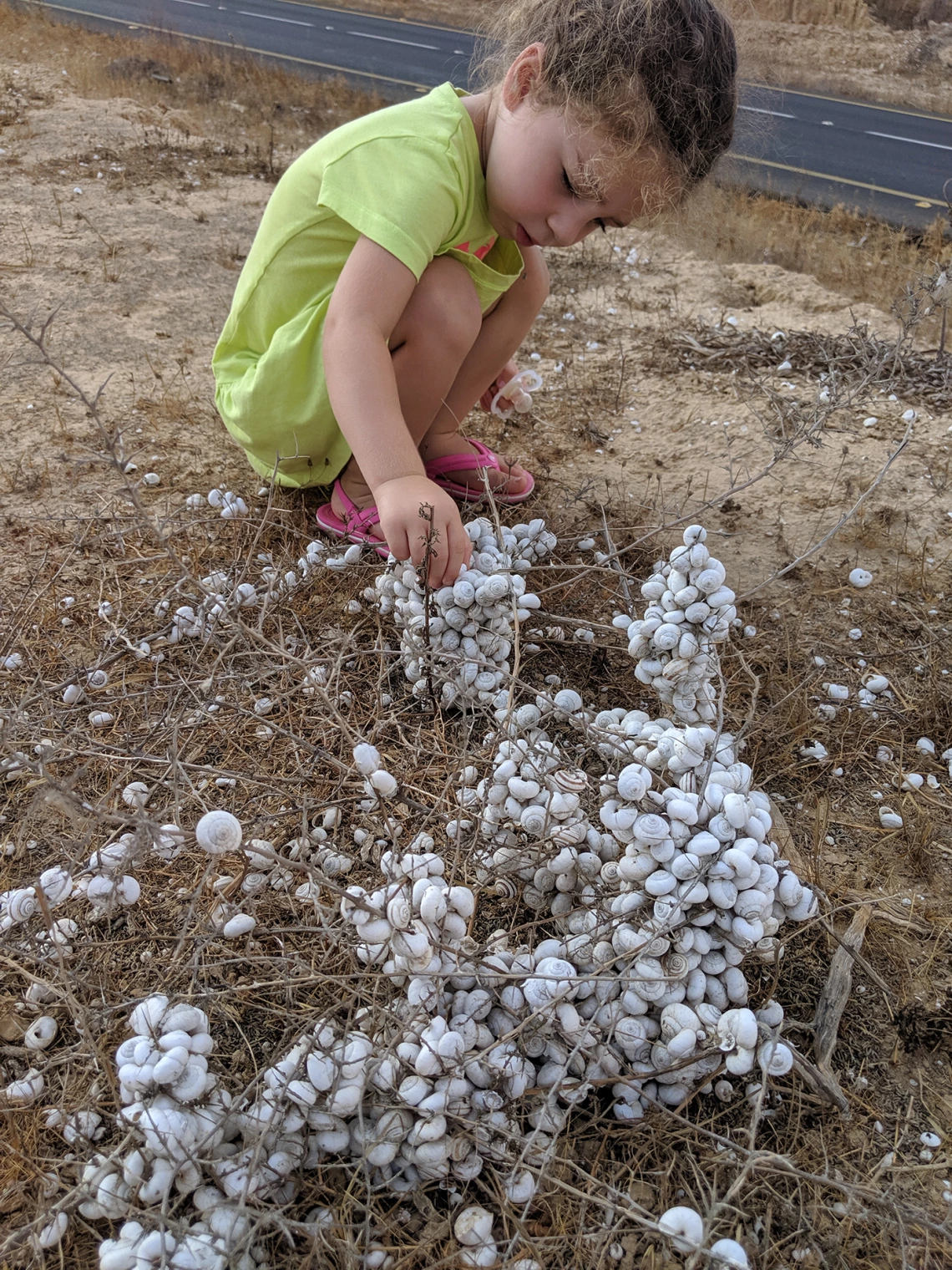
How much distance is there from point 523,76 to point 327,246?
54 centimetres

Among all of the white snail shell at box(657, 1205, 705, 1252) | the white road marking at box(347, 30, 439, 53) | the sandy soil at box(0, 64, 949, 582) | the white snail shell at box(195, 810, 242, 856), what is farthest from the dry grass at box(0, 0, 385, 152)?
the white snail shell at box(657, 1205, 705, 1252)

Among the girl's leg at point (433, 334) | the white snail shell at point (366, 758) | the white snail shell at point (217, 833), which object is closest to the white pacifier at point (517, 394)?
the girl's leg at point (433, 334)

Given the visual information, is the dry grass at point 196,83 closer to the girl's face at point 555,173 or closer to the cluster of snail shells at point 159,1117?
the girl's face at point 555,173

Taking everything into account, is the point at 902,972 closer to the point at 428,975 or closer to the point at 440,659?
the point at 428,975

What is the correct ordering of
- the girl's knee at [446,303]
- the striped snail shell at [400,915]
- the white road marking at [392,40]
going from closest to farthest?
the striped snail shell at [400,915]
the girl's knee at [446,303]
the white road marking at [392,40]

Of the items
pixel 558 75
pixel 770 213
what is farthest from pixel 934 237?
pixel 558 75

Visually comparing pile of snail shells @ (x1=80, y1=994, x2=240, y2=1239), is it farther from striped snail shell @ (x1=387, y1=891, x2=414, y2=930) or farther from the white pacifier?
the white pacifier

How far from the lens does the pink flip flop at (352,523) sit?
189 cm

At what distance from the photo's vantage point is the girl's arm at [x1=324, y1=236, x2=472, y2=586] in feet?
5.12

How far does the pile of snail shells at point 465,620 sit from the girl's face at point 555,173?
1.97 ft

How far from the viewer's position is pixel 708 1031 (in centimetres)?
106

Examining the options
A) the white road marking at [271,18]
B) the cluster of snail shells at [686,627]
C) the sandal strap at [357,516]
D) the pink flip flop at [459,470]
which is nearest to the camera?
the cluster of snail shells at [686,627]

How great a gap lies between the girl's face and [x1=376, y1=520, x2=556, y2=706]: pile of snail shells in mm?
602

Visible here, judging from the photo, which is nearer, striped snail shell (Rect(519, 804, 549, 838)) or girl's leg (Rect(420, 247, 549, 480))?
striped snail shell (Rect(519, 804, 549, 838))
